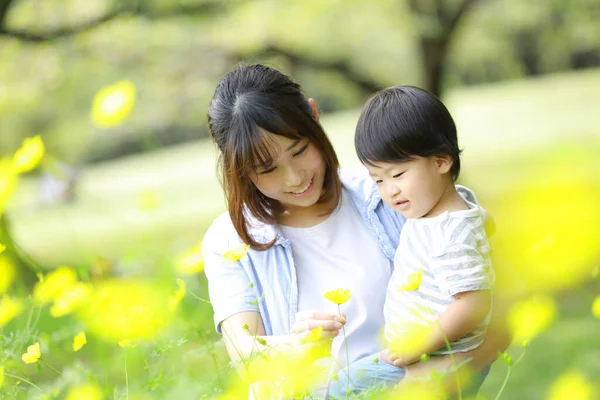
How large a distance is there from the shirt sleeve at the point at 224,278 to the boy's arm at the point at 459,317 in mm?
388

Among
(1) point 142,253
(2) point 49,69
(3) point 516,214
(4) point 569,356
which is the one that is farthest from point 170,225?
(1) point 142,253

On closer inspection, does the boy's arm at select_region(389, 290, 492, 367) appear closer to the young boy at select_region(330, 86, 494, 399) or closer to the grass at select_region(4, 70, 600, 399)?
the young boy at select_region(330, 86, 494, 399)

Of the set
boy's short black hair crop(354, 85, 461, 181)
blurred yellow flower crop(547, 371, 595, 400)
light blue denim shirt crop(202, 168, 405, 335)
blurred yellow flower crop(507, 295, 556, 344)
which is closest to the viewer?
blurred yellow flower crop(547, 371, 595, 400)

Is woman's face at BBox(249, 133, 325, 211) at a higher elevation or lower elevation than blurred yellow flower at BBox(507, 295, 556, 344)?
lower

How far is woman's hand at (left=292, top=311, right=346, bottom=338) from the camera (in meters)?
1.44

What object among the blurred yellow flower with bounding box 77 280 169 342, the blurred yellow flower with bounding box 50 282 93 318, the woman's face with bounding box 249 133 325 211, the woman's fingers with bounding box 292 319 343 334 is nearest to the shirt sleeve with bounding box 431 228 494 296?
the woman's fingers with bounding box 292 319 343 334

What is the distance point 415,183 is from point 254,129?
355 millimetres

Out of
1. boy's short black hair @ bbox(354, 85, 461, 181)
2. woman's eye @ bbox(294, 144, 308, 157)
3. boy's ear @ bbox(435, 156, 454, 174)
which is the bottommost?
woman's eye @ bbox(294, 144, 308, 157)

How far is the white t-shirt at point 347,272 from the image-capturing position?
5.84ft

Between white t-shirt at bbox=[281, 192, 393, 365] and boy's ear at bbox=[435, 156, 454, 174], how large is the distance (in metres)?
0.30

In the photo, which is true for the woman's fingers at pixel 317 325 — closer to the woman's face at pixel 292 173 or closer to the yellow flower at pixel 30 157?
A: the woman's face at pixel 292 173

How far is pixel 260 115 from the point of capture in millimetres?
1706

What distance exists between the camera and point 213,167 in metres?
13.1

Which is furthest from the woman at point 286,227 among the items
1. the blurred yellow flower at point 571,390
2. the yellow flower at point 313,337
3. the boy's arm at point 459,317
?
the blurred yellow flower at point 571,390
